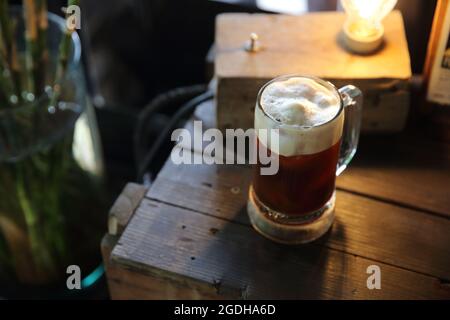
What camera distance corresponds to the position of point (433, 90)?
3.24 ft

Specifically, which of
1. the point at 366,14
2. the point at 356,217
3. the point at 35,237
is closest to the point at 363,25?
the point at 366,14

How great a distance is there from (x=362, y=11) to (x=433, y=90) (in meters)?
0.17

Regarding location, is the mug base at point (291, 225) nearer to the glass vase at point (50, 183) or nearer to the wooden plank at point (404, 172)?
the wooden plank at point (404, 172)

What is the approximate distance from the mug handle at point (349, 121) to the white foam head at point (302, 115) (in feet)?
0.15

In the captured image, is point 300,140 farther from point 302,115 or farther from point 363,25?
point 363,25

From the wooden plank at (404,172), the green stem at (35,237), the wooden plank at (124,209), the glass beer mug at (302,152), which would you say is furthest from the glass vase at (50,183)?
the wooden plank at (404,172)

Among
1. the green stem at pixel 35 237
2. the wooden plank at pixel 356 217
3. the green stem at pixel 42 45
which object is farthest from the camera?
the green stem at pixel 35 237

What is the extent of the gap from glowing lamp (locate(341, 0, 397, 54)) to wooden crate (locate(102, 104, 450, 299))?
155 millimetres

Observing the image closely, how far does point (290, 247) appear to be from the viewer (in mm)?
900

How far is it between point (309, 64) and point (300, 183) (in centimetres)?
22

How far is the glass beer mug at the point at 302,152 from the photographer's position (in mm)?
787

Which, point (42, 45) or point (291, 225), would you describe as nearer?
point (291, 225)
